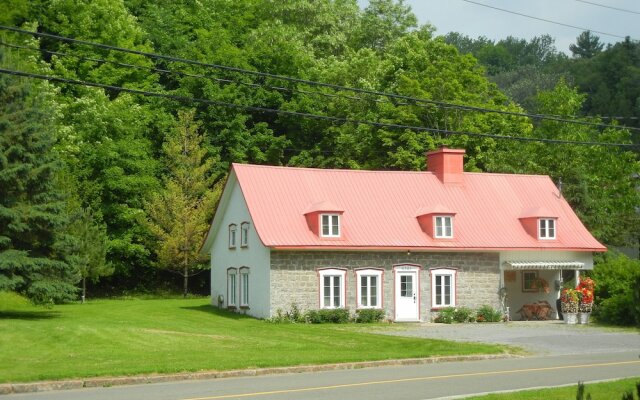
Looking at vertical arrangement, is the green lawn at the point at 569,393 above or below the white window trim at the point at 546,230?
below

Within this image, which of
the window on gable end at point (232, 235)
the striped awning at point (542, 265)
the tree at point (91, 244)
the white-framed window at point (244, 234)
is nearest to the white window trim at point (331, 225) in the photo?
the white-framed window at point (244, 234)

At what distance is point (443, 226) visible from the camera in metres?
38.8

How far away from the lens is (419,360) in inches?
848

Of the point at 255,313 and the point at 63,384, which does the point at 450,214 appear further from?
the point at 63,384

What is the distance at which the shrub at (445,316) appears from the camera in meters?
37.3

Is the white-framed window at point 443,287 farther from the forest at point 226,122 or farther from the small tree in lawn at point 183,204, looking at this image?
the small tree in lawn at point 183,204

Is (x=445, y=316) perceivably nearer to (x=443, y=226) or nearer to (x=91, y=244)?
(x=443, y=226)

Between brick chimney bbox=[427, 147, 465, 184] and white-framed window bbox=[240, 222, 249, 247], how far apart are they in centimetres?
988

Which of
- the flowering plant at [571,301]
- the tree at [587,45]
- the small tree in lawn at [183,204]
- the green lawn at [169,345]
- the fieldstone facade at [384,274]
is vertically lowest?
the green lawn at [169,345]

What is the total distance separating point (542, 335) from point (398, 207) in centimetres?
1136

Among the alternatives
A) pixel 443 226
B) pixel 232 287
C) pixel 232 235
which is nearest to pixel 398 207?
pixel 443 226

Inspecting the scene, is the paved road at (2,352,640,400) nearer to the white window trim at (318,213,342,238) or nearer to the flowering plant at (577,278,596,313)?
the flowering plant at (577,278,596,313)

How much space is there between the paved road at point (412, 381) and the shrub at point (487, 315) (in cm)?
1296

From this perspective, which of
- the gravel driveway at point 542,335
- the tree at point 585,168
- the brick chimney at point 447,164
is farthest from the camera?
the tree at point 585,168
